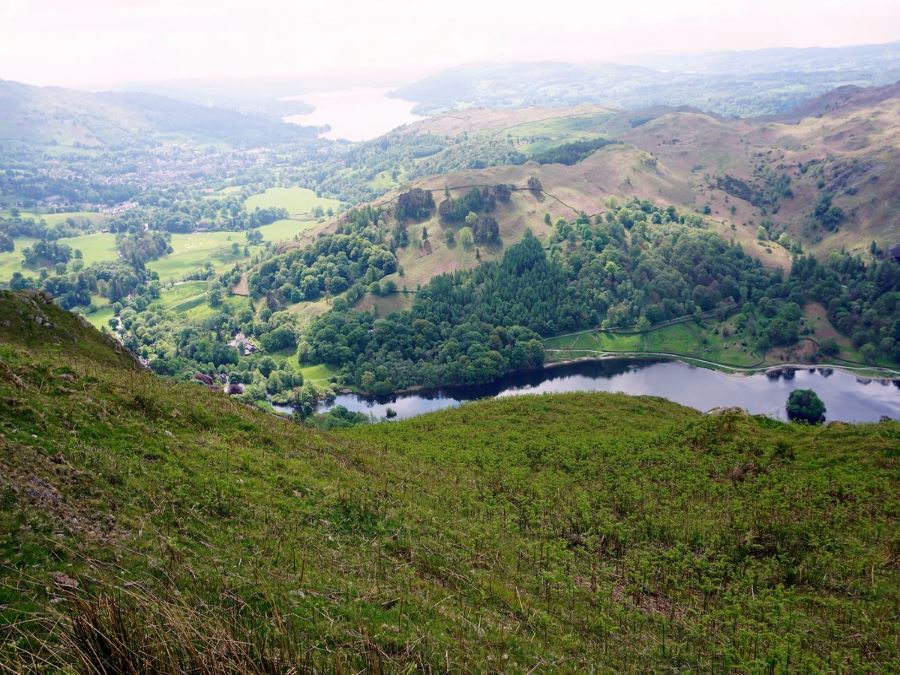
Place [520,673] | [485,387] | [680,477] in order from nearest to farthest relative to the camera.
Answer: [520,673] → [680,477] → [485,387]

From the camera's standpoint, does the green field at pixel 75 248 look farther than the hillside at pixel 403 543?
Yes

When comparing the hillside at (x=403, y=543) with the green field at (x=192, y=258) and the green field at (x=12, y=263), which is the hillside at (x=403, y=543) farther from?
the green field at (x=12, y=263)

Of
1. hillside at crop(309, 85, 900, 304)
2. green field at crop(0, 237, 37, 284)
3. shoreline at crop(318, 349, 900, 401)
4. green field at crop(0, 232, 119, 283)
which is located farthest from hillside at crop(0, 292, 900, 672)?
green field at crop(0, 232, 119, 283)

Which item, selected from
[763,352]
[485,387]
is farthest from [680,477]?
[763,352]

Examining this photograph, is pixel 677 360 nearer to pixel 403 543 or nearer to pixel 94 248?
pixel 403 543

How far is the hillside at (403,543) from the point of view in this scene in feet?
32.1

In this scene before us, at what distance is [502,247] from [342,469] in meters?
114

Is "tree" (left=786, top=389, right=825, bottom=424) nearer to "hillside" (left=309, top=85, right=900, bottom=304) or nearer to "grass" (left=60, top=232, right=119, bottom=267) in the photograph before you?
"hillside" (left=309, top=85, right=900, bottom=304)

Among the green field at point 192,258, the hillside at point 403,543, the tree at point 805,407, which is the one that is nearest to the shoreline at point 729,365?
the tree at point 805,407

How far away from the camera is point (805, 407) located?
82.1m

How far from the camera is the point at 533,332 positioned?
108625mm

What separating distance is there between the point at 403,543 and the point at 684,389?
85.3 m

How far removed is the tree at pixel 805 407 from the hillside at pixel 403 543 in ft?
178

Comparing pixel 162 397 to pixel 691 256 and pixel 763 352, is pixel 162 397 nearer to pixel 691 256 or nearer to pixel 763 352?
pixel 763 352
